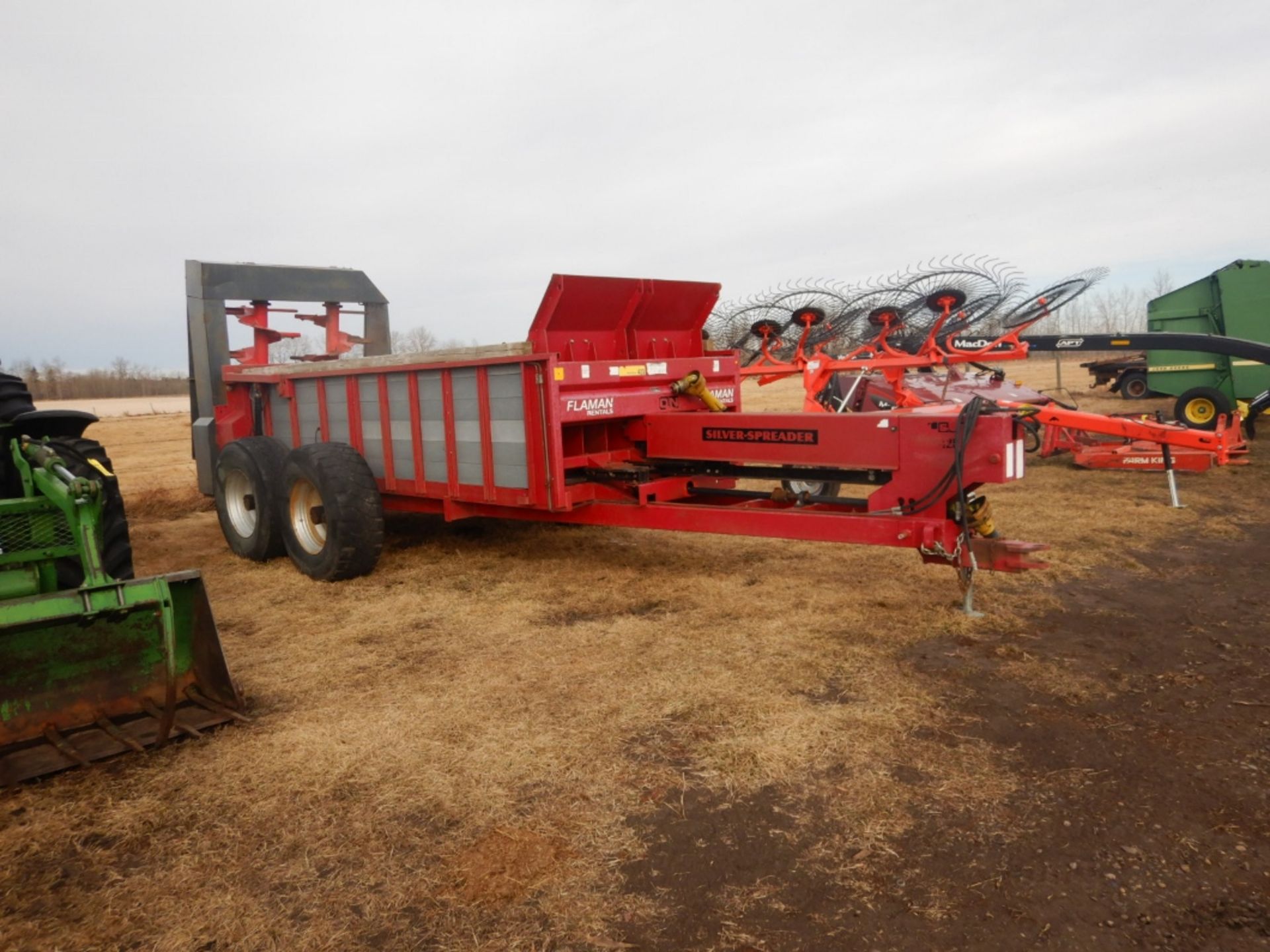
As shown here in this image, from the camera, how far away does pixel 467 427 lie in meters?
6.33

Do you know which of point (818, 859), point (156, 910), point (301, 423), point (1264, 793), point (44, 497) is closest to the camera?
point (156, 910)

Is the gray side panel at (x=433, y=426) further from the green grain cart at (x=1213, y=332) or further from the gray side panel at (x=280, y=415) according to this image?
the green grain cart at (x=1213, y=332)

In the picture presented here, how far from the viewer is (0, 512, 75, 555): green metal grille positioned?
4.34 m

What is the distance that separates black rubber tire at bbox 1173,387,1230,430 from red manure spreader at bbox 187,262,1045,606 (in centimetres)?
906

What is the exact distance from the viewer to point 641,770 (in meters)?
3.51

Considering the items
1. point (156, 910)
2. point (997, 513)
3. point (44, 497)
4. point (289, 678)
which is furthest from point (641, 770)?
point (997, 513)

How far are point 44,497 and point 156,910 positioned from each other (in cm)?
256

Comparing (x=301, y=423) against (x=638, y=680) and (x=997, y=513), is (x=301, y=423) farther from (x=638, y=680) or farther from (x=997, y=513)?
(x=997, y=513)

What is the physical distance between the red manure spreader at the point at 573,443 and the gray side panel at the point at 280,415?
0.02 meters

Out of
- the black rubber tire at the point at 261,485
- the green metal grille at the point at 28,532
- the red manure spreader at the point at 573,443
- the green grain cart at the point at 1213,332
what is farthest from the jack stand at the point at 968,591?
the green grain cart at the point at 1213,332

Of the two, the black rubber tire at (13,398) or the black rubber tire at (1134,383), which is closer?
the black rubber tire at (13,398)

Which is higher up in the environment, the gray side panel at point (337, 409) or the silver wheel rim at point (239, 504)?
the gray side panel at point (337, 409)

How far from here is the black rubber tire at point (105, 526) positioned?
4.85 meters

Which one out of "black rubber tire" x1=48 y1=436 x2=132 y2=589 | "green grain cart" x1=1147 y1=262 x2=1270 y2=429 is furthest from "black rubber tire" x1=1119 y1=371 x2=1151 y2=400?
"black rubber tire" x1=48 y1=436 x2=132 y2=589
